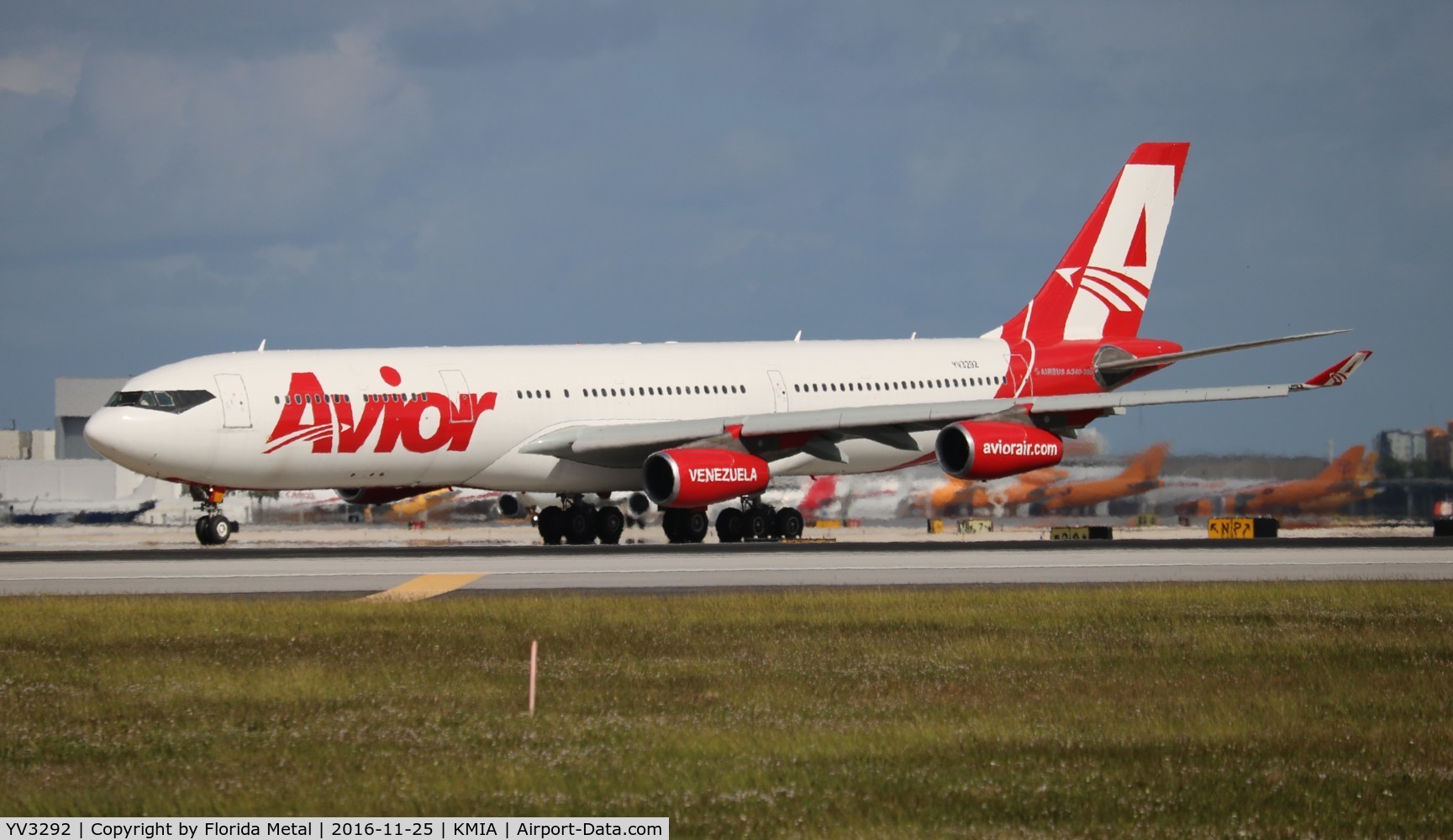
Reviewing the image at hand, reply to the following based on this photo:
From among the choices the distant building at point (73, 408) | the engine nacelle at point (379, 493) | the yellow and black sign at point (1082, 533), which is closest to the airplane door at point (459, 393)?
the engine nacelle at point (379, 493)

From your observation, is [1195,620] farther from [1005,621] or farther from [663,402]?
[663,402]

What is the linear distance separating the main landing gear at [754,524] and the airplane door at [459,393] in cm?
676

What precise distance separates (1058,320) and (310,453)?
19768mm

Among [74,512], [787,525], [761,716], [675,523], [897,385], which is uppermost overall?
[897,385]

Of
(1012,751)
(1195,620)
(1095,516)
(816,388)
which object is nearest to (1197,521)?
(1095,516)

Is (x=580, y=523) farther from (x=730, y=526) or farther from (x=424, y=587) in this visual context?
(x=424, y=587)

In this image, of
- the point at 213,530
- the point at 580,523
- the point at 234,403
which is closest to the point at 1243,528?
the point at 580,523

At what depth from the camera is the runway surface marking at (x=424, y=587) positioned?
973 inches

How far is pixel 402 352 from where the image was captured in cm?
3981

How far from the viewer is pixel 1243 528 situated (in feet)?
159

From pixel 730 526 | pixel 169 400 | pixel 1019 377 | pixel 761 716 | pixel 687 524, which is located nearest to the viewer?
pixel 761 716

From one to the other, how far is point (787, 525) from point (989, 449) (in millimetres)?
6234

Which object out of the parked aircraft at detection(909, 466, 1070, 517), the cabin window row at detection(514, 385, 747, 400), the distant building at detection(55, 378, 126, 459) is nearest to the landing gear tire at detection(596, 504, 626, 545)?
the cabin window row at detection(514, 385, 747, 400)

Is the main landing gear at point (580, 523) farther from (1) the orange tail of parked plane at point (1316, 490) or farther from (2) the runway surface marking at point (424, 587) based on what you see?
(1) the orange tail of parked plane at point (1316, 490)
